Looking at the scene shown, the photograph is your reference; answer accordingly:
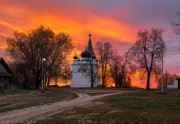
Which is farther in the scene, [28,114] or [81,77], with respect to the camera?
[81,77]

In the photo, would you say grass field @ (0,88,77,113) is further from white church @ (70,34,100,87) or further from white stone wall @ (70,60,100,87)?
white stone wall @ (70,60,100,87)

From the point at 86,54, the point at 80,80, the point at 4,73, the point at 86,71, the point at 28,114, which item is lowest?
the point at 28,114

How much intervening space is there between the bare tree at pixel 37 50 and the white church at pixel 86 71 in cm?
1926

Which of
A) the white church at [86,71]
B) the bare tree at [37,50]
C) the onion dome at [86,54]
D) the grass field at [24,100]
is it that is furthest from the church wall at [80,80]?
the grass field at [24,100]

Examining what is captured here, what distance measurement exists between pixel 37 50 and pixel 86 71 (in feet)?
95.2

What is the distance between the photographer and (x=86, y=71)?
333 ft

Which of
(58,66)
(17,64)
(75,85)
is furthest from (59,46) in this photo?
(75,85)

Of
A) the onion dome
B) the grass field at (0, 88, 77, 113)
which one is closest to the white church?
the onion dome

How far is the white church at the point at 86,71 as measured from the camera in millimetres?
97875

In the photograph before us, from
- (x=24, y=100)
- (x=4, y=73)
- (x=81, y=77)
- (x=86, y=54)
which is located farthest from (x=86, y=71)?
(x=24, y=100)

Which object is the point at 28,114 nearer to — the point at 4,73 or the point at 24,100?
the point at 24,100

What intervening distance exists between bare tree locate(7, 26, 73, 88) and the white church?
1926 centimetres

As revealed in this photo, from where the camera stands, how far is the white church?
97.9 meters

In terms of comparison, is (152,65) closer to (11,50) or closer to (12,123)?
(11,50)
